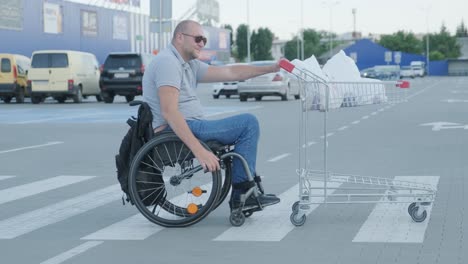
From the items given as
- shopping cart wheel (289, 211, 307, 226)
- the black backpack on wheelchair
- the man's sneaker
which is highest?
the black backpack on wheelchair

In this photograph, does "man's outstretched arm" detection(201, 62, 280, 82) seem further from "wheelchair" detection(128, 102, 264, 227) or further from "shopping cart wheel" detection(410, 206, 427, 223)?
"shopping cart wheel" detection(410, 206, 427, 223)

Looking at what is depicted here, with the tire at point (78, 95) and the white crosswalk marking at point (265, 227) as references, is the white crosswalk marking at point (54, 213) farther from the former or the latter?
the tire at point (78, 95)

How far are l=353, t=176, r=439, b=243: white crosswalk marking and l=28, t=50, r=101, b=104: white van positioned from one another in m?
27.7

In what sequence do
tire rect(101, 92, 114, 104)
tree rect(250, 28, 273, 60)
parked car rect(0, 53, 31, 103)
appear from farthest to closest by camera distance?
tree rect(250, 28, 273, 60) → parked car rect(0, 53, 31, 103) → tire rect(101, 92, 114, 104)

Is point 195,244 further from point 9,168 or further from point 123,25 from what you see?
point 123,25

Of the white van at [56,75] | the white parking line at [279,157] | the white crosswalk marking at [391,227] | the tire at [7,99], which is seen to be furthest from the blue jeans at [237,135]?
the tire at [7,99]

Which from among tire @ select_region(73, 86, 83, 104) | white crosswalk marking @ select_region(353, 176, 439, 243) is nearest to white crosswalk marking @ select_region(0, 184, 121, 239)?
white crosswalk marking @ select_region(353, 176, 439, 243)

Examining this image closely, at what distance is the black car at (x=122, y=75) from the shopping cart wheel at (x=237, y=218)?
92.2 feet

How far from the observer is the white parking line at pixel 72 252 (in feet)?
19.9

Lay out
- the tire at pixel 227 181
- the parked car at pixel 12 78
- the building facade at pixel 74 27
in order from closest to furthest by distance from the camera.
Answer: the tire at pixel 227 181
the parked car at pixel 12 78
the building facade at pixel 74 27

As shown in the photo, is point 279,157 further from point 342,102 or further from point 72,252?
point 72,252

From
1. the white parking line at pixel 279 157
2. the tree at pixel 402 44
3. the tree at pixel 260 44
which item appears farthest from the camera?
the tree at pixel 402 44

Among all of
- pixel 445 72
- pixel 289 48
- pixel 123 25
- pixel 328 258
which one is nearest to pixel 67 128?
pixel 328 258

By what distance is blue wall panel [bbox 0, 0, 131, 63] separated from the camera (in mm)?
53344
